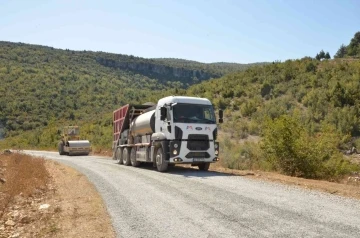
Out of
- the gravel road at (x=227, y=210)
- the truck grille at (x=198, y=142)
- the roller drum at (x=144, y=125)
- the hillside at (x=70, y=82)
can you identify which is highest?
the hillside at (x=70, y=82)

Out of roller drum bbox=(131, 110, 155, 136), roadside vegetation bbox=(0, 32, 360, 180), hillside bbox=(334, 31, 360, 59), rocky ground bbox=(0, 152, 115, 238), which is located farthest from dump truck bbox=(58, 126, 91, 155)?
hillside bbox=(334, 31, 360, 59)

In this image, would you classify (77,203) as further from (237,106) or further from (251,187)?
(237,106)

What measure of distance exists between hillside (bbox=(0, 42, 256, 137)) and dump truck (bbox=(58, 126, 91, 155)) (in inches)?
1014

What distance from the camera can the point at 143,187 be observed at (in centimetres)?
1123

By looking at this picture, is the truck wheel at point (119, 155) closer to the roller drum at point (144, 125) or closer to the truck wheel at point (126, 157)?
the truck wheel at point (126, 157)

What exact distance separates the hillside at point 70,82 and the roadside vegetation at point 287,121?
627 cm

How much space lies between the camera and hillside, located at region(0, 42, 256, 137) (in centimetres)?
6494

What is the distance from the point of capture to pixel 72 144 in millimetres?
32750

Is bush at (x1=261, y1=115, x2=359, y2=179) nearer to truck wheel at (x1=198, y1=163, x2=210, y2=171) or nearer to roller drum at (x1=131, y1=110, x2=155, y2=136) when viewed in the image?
truck wheel at (x1=198, y1=163, x2=210, y2=171)

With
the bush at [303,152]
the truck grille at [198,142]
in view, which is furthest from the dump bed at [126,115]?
the bush at [303,152]

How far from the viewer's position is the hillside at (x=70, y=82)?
2557 inches

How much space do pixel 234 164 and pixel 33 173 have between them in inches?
379

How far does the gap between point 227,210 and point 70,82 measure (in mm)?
77694

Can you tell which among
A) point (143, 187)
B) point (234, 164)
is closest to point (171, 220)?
point (143, 187)
